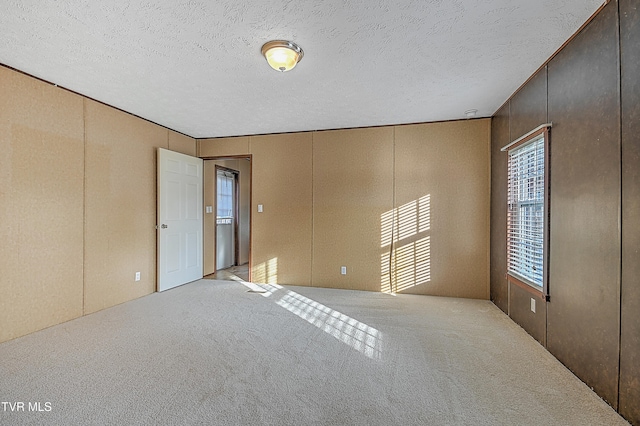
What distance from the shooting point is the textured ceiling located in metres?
1.89

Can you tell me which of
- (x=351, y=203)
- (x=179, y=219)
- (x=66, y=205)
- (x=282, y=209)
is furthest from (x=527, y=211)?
(x=66, y=205)

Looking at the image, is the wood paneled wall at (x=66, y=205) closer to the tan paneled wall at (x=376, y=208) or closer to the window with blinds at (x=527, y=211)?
Answer: the tan paneled wall at (x=376, y=208)

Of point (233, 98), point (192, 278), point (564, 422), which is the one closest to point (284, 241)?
point (192, 278)

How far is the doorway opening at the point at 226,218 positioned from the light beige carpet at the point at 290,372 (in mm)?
2113

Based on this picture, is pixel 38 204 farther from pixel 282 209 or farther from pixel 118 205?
pixel 282 209

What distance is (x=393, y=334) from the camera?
2.86 m

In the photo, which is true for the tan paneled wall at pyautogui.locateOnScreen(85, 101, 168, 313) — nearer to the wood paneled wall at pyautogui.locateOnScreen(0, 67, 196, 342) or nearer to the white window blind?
the wood paneled wall at pyautogui.locateOnScreen(0, 67, 196, 342)

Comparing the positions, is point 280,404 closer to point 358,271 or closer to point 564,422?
point 564,422

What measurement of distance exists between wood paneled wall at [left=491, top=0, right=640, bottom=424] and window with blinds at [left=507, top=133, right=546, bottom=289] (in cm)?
23

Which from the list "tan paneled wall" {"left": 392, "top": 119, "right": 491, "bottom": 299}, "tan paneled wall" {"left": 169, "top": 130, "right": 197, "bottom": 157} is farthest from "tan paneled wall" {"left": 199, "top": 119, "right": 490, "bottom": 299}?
"tan paneled wall" {"left": 169, "top": 130, "right": 197, "bottom": 157}

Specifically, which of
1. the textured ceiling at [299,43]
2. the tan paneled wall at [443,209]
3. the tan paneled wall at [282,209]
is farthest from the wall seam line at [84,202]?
the tan paneled wall at [443,209]

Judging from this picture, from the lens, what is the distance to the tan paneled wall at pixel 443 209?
13.3ft

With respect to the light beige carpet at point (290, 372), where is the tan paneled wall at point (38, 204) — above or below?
above

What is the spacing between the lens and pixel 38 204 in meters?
2.87
